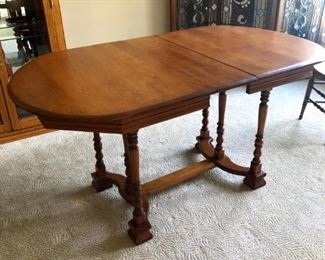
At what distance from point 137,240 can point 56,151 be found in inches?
41.0

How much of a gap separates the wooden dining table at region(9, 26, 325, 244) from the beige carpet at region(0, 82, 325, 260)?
0.31 feet

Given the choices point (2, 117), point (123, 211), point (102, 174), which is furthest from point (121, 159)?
point (2, 117)

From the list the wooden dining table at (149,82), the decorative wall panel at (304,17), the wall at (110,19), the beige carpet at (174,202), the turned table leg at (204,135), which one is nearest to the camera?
the wooden dining table at (149,82)

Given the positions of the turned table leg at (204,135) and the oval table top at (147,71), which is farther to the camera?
the turned table leg at (204,135)

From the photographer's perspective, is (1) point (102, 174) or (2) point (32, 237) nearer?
(2) point (32, 237)

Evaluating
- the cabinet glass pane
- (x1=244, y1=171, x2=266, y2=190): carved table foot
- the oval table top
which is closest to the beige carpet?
(x1=244, y1=171, x2=266, y2=190): carved table foot

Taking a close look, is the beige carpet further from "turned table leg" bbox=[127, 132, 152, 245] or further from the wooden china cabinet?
the wooden china cabinet

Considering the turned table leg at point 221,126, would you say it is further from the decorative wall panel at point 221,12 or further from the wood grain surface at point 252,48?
the decorative wall panel at point 221,12

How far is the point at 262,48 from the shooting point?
1773 millimetres

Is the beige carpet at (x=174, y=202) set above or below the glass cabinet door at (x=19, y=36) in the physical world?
below

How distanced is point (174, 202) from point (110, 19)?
169 centimetres

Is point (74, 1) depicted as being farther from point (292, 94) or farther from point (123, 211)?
point (292, 94)

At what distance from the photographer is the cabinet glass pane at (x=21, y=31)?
2.39 meters

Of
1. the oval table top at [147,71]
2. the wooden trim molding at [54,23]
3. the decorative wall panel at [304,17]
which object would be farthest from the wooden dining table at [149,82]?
the decorative wall panel at [304,17]
